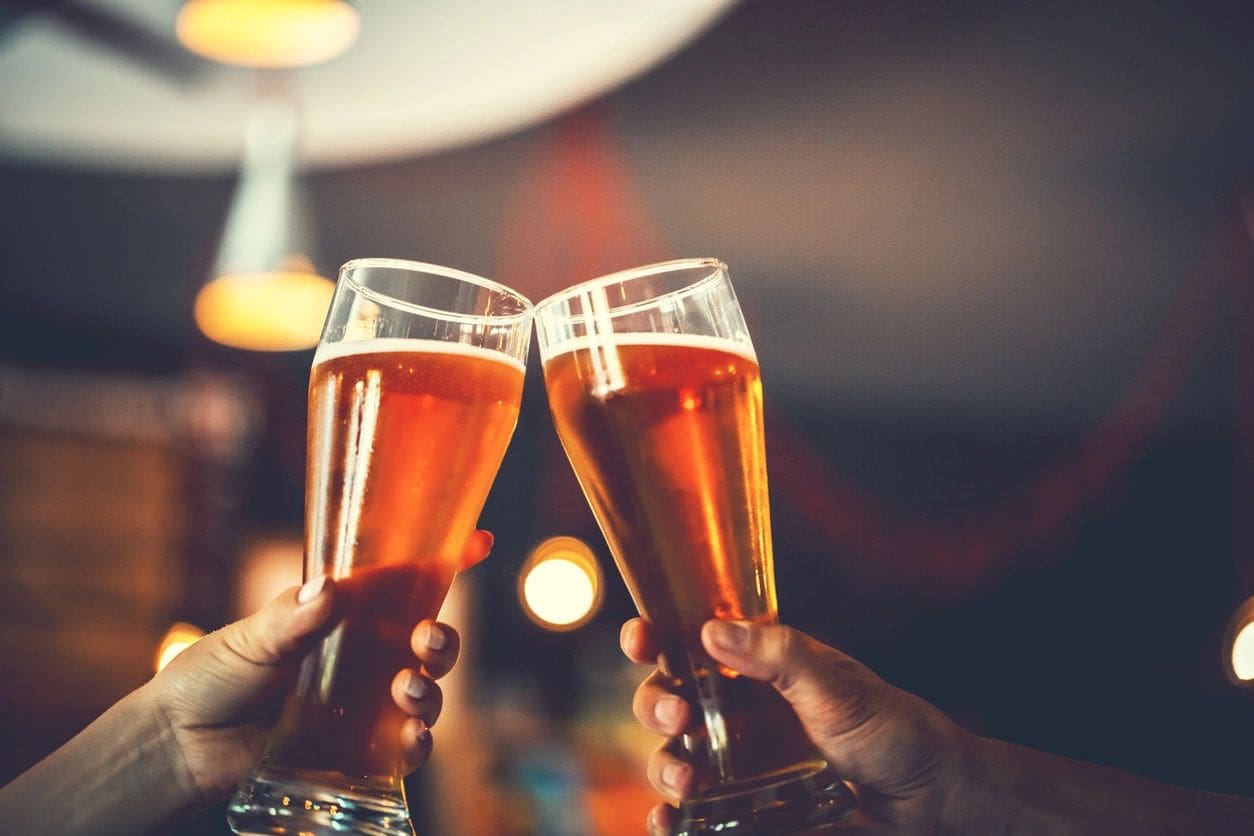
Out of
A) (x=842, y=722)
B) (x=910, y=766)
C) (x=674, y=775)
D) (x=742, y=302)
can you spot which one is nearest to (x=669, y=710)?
(x=674, y=775)

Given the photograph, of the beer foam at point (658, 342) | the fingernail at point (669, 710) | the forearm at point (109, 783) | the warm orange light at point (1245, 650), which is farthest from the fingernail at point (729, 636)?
the warm orange light at point (1245, 650)

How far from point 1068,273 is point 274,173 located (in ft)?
13.3

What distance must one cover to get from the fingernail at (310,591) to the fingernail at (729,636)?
0.39 m

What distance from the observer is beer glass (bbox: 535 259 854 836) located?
40.8 inches

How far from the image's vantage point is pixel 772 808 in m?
1.01

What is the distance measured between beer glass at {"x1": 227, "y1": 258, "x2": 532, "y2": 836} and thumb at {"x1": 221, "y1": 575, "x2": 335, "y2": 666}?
3 cm

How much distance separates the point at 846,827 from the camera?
4.01 feet

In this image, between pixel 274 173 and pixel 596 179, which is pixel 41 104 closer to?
pixel 274 173

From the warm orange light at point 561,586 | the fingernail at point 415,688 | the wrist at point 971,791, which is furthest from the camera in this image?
the warm orange light at point 561,586

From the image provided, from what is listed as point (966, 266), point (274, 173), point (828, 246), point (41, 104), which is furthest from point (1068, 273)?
point (41, 104)

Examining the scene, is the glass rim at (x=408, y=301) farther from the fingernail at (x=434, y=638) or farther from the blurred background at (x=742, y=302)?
the blurred background at (x=742, y=302)

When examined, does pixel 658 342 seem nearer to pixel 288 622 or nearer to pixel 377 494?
pixel 377 494

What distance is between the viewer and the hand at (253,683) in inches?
42.1

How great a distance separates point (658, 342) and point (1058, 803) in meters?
0.78
